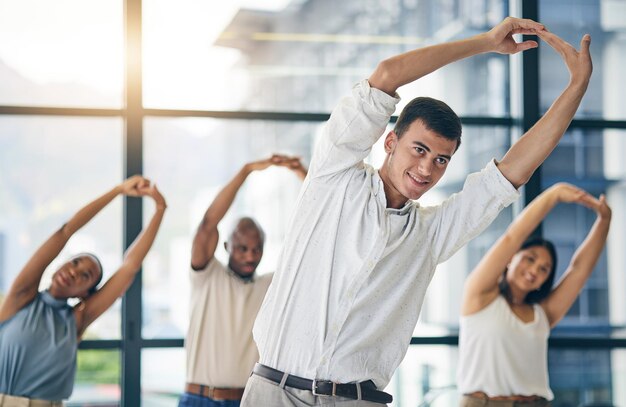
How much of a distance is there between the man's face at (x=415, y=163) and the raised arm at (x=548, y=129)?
0.14 m

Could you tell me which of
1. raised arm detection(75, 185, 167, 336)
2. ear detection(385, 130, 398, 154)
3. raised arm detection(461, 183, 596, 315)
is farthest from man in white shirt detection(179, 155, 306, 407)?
ear detection(385, 130, 398, 154)

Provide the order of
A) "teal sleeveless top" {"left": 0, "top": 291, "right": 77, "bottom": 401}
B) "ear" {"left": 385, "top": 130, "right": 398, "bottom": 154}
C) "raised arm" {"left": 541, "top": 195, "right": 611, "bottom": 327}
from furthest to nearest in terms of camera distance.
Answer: "raised arm" {"left": 541, "top": 195, "right": 611, "bottom": 327}
"teal sleeveless top" {"left": 0, "top": 291, "right": 77, "bottom": 401}
"ear" {"left": 385, "top": 130, "right": 398, "bottom": 154}

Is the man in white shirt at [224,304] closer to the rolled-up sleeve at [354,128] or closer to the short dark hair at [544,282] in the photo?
the short dark hair at [544,282]

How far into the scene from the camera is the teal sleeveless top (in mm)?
3436

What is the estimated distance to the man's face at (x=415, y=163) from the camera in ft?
6.84

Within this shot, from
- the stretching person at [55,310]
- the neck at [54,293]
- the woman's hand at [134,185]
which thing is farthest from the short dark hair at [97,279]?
the woman's hand at [134,185]

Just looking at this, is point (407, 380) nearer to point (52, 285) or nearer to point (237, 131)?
point (237, 131)

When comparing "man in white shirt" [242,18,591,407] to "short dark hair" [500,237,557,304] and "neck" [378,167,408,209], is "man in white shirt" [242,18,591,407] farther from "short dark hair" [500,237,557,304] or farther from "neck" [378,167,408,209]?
"short dark hair" [500,237,557,304]

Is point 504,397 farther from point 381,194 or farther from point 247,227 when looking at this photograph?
point 381,194

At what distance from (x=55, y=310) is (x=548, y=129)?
2.23 meters

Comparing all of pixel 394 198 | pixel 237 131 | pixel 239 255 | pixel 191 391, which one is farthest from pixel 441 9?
pixel 394 198

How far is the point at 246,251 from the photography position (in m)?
3.78

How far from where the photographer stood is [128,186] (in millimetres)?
3672

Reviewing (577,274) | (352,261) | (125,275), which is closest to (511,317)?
(577,274)
